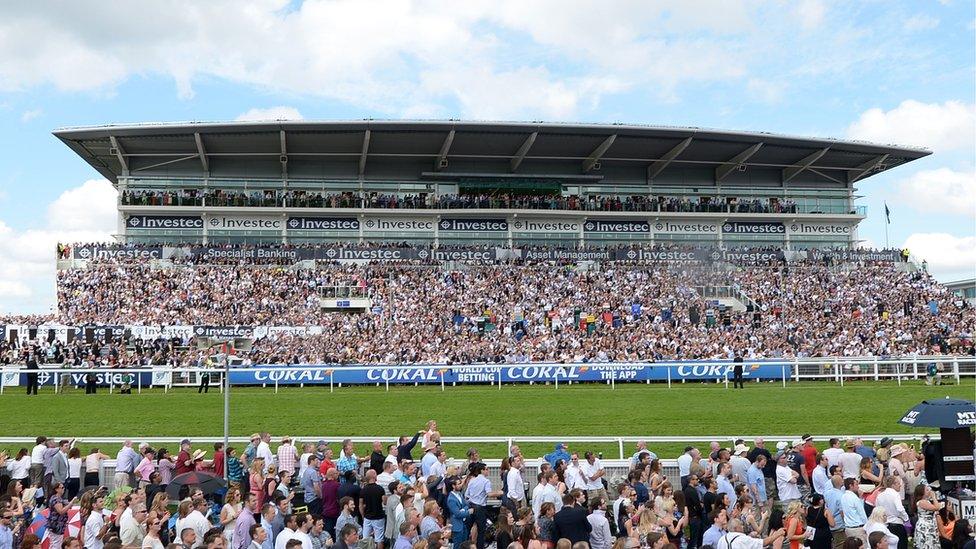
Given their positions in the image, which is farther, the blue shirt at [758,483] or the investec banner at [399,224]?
the investec banner at [399,224]

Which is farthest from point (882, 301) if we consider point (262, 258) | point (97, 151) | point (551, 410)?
point (97, 151)

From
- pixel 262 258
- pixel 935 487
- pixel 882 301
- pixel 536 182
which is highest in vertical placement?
pixel 536 182

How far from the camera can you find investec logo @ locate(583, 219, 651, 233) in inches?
2071

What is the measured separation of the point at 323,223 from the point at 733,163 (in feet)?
87.4

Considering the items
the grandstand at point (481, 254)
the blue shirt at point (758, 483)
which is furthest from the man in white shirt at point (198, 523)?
the grandstand at point (481, 254)

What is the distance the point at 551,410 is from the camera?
74.9 ft

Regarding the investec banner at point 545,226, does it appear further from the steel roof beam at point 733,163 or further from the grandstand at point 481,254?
the steel roof beam at point 733,163

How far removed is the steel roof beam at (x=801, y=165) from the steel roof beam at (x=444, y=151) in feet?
76.2

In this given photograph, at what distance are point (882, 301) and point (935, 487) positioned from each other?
35402 mm

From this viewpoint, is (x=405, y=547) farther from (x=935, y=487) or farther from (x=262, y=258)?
(x=262, y=258)

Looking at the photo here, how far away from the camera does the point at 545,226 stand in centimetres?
5200

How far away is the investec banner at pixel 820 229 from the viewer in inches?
2149

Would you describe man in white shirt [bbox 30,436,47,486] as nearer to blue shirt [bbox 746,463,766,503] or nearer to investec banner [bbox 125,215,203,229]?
blue shirt [bbox 746,463,766,503]

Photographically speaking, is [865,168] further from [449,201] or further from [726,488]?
[726,488]
